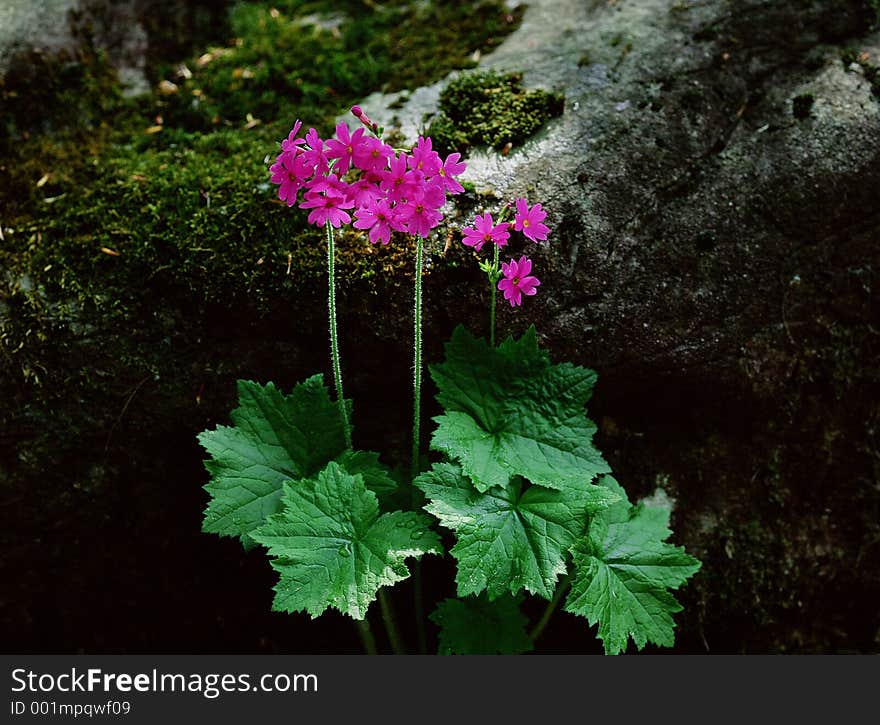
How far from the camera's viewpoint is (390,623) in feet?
9.16

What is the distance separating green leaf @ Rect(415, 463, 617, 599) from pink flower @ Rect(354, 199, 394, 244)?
31.1 inches

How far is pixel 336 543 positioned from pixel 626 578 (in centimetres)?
103

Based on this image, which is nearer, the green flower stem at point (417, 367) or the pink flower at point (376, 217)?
the pink flower at point (376, 217)

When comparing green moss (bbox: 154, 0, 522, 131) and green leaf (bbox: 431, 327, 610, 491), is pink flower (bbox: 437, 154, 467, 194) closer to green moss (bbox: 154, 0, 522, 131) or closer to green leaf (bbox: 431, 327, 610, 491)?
green leaf (bbox: 431, 327, 610, 491)

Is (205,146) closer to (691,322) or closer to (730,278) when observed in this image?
(691,322)

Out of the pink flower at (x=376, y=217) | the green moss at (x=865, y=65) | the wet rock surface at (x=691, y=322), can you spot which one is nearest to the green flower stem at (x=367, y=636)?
the wet rock surface at (x=691, y=322)

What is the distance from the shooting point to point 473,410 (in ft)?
8.71

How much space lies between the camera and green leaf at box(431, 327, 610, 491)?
252 cm

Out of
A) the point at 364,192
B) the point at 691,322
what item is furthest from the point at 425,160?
the point at 691,322

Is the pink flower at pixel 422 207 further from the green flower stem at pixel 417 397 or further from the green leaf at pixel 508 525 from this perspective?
the green leaf at pixel 508 525

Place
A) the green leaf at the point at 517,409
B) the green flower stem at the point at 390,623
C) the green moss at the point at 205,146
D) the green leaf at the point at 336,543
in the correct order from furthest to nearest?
the green moss at the point at 205,146 < the green flower stem at the point at 390,623 < the green leaf at the point at 517,409 < the green leaf at the point at 336,543

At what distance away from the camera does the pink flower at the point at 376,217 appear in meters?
2.25

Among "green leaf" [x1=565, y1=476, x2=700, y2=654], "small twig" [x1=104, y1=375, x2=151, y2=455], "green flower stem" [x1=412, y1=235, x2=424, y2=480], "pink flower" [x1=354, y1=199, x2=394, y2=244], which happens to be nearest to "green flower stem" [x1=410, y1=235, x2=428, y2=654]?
"green flower stem" [x1=412, y1=235, x2=424, y2=480]

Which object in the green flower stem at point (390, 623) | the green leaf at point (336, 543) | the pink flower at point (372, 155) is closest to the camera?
the pink flower at point (372, 155)
